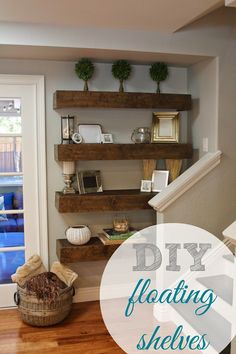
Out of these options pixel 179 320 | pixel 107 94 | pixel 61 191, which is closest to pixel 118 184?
pixel 61 191

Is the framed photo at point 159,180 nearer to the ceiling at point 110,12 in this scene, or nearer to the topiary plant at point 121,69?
the topiary plant at point 121,69

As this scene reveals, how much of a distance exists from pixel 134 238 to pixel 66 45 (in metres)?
1.67

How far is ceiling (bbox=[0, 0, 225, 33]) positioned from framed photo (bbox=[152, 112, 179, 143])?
2.72 ft

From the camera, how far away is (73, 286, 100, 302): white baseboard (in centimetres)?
379

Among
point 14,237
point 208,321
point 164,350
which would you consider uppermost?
point 14,237

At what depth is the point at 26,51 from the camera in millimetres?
3201

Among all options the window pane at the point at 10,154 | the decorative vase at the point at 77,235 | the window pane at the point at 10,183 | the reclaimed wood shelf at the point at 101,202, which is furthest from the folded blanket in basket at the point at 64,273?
the window pane at the point at 10,154

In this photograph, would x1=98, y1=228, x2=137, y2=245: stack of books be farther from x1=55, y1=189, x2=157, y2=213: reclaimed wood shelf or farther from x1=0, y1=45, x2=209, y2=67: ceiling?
x1=0, y1=45, x2=209, y2=67: ceiling

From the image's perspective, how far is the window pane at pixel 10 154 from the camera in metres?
3.56

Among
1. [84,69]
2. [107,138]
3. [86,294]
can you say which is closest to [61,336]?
[86,294]

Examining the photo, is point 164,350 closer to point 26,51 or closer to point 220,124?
point 220,124

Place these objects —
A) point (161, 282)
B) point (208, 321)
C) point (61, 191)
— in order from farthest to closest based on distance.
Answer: point (61, 191) → point (161, 282) → point (208, 321)

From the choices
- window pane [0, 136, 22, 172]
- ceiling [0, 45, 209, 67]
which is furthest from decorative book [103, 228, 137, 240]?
ceiling [0, 45, 209, 67]

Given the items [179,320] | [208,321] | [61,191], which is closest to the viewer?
[208,321]
